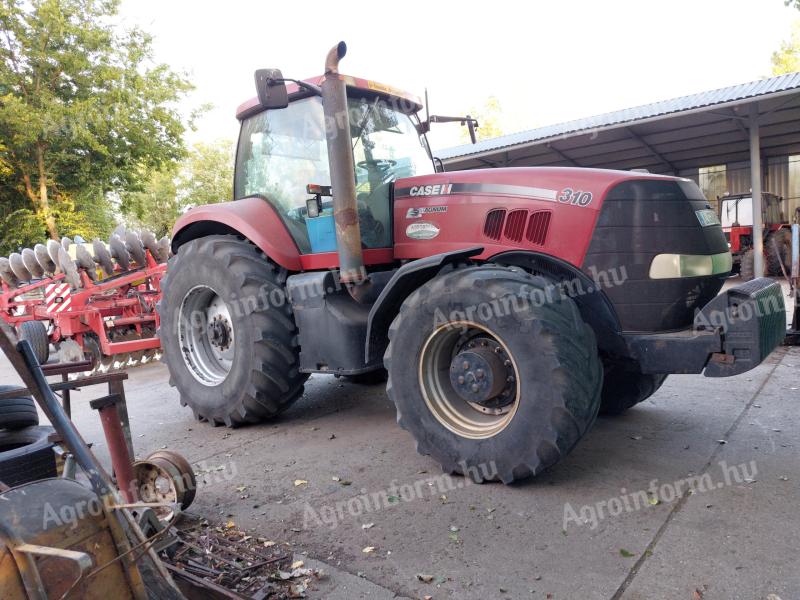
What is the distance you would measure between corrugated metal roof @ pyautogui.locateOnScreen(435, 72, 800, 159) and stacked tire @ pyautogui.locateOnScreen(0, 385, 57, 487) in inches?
321

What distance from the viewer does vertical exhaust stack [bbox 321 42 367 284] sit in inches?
149

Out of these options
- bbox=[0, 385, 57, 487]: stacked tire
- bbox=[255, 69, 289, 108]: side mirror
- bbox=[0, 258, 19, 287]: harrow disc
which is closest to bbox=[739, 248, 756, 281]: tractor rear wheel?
bbox=[255, 69, 289, 108]: side mirror

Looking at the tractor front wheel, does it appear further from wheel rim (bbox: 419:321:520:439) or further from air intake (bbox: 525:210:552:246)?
wheel rim (bbox: 419:321:520:439)

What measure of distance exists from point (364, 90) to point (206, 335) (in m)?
2.45

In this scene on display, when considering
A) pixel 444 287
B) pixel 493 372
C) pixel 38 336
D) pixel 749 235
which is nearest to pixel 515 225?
pixel 444 287

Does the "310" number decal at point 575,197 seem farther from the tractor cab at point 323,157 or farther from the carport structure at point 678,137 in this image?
the carport structure at point 678,137

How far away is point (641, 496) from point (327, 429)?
2.35m

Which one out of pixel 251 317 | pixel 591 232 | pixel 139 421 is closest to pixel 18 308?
pixel 139 421

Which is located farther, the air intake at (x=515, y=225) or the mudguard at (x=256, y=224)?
the mudguard at (x=256, y=224)

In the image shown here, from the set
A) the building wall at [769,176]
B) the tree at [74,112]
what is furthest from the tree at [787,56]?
the tree at [74,112]

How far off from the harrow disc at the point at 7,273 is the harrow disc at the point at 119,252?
7.78 ft

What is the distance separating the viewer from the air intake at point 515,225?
3.60m

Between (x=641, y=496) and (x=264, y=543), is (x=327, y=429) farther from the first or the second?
(x=641, y=496)

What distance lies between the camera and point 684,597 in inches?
89.1
